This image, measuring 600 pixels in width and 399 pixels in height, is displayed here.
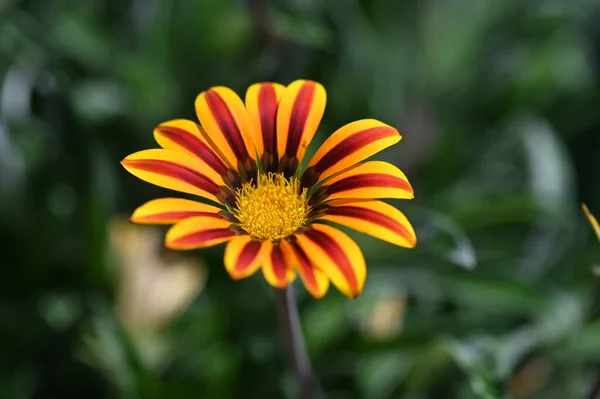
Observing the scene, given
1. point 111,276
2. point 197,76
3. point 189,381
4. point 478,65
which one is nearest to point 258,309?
point 189,381

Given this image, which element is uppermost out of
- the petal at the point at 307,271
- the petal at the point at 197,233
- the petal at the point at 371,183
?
the petal at the point at 197,233

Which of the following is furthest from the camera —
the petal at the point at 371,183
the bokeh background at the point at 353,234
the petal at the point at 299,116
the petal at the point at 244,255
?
the bokeh background at the point at 353,234

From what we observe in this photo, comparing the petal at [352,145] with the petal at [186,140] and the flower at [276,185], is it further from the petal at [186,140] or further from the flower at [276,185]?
the petal at [186,140]

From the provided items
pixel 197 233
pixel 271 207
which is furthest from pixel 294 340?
pixel 197 233

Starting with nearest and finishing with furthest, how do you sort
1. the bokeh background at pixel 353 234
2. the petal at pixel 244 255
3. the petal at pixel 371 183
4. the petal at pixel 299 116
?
1. the petal at pixel 244 255
2. the petal at pixel 371 183
3. the petal at pixel 299 116
4. the bokeh background at pixel 353 234

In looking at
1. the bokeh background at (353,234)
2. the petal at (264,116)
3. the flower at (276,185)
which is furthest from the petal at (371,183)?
the bokeh background at (353,234)

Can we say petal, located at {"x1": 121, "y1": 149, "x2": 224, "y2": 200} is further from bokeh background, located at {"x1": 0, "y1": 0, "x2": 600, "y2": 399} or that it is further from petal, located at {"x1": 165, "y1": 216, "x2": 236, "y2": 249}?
bokeh background, located at {"x1": 0, "y1": 0, "x2": 600, "y2": 399}

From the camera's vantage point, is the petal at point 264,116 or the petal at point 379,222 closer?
the petal at point 379,222
